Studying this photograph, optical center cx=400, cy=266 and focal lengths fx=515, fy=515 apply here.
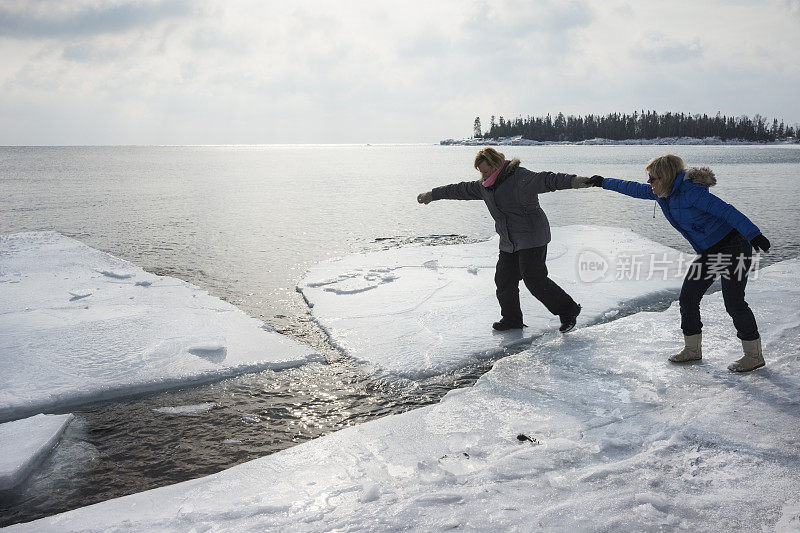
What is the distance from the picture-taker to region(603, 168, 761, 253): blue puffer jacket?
374 cm

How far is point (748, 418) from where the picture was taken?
3314 mm

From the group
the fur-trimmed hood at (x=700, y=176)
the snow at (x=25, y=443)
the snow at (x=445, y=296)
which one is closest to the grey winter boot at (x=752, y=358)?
the fur-trimmed hood at (x=700, y=176)

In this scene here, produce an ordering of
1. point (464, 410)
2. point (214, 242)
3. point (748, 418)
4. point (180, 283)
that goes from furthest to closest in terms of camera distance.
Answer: point (214, 242) < point (180, 283) < point (464, 410) < point (748, 418)

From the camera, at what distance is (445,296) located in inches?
272

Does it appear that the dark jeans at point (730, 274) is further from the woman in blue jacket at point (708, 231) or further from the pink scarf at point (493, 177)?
the pink scarf at point (493, 177)

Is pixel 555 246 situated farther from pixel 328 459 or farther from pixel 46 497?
pixel 46 497

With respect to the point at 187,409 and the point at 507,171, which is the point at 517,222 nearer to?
the point at 507,171

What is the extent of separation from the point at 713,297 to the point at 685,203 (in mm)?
3167

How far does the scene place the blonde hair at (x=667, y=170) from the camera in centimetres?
393

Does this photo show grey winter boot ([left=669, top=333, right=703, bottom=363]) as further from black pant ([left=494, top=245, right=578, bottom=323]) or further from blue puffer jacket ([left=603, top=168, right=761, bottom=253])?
black pant ([left=494, top=245, right=578, bottom=323])

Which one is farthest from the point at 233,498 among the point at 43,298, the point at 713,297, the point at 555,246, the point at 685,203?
the point at 555,246

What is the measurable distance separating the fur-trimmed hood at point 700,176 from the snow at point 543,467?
59.6 inches

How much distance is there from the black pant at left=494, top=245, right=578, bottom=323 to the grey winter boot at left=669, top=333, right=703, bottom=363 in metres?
1.19

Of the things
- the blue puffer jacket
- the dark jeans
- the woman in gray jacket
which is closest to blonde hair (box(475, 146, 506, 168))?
the woman in gray jacket
